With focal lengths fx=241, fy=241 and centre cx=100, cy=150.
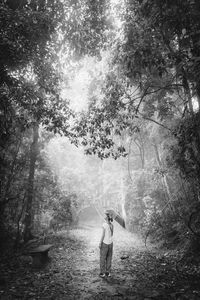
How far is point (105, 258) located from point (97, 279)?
70 centimetres

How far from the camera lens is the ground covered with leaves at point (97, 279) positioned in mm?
6215

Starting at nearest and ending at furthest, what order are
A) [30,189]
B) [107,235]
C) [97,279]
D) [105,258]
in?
1. [97,279]
2. [105,258]
3. [107,235]
4. [30,189]

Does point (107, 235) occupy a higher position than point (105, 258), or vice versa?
point (107, 235)

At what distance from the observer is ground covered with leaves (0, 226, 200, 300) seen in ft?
20.4

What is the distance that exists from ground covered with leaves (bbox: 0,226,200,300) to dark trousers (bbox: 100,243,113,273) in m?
0.30

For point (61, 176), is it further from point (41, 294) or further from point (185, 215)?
point (41, 294)

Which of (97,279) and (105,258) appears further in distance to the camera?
(105,258)

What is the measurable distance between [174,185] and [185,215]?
4.35 m

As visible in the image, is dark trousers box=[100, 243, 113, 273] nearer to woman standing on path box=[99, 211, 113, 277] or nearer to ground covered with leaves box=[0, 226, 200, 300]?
woman standing on path box=[99, 211, 113, 277]

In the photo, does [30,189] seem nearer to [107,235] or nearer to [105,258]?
[107,235]

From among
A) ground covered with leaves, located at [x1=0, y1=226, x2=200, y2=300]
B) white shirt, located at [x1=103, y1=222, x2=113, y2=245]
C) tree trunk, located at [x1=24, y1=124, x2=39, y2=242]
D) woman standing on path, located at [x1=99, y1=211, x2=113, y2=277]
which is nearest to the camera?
ground covered with leaves, located at [x1=0, y1=226, x2=200, y2=300]

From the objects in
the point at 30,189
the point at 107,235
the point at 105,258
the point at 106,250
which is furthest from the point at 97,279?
the point at 30,189

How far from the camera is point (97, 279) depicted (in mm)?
7578

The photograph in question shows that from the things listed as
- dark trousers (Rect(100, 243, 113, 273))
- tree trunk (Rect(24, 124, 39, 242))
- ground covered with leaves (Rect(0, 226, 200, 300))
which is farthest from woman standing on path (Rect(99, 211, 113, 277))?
tree trunk (Rect(24, 124, 39, 242))
